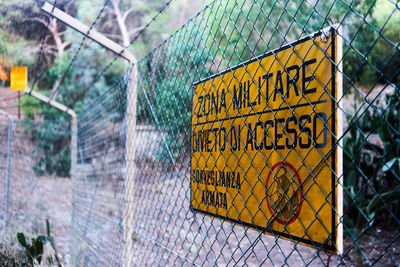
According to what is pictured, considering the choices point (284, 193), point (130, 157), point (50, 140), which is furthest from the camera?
point (50, 140)

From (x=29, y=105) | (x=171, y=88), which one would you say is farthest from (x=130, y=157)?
(x=29, y=105)

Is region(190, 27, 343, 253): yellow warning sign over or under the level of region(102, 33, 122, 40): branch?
under

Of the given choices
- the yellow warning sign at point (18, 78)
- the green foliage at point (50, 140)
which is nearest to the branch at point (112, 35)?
the green foliage at point (50, 140)

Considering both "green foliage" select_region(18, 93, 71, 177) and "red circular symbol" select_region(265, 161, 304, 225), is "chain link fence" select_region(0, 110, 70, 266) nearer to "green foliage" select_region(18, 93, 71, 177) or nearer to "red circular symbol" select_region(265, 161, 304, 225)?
"green foliage" select_region(18, 93, 71, 177)

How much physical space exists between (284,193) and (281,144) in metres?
0.15

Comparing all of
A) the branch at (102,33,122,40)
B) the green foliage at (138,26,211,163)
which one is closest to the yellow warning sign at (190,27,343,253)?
the green foliage at (138,26,211,163)

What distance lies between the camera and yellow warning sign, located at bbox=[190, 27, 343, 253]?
900 mm

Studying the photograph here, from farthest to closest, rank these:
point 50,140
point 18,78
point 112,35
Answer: point 112,35 → point 50,140 → point 18,78

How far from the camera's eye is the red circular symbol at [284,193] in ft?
3.25

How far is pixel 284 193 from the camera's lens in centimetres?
102

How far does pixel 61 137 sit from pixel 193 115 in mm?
8754

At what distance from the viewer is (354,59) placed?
20.3ft

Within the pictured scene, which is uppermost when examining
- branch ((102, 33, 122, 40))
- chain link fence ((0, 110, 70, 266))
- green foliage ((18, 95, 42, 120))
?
branch ((102, 33, 122, 40))

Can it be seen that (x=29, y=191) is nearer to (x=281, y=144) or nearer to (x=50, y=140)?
(x=50, y=140)
